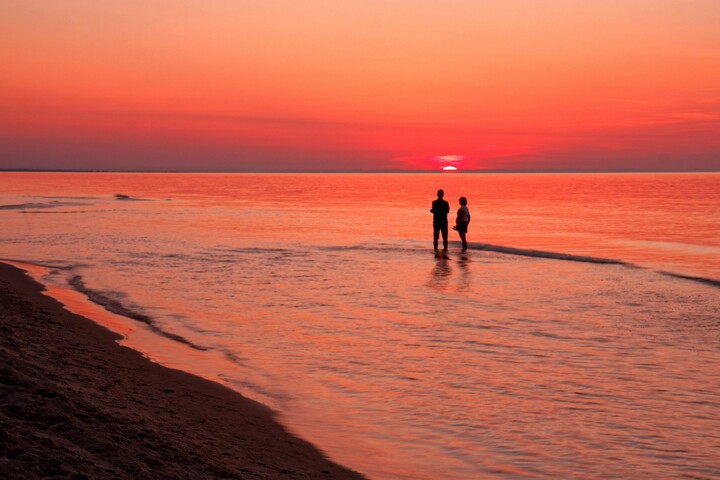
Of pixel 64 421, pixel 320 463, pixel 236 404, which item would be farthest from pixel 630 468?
pixel 64 421

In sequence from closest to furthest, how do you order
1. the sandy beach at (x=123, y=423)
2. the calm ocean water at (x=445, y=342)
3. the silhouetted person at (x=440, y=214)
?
the sandy beach at (x=123, y=423)
the calm ocean water at (x=445, y=342)
the silhouetted person at (x=440, y=214)

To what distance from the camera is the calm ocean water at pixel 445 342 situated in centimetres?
730

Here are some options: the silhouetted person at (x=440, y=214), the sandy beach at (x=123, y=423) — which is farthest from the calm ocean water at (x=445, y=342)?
the silhouetted person at (x=440, y=214)

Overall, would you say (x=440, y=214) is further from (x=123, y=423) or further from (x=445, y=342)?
(x=123, y=423)

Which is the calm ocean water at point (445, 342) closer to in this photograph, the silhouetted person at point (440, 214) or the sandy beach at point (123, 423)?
the sandy beach at point (123, 423)

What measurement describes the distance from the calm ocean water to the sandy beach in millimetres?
589

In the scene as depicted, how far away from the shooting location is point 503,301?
1606 centimetres

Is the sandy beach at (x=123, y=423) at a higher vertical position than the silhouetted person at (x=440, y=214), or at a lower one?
lower

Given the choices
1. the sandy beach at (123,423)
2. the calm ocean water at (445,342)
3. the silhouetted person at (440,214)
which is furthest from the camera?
the silhouetted person at (440,214)

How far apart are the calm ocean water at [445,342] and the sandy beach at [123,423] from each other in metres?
0.59

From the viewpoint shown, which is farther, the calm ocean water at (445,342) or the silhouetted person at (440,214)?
the silhouetted person at (440,214)

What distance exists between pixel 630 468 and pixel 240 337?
23.5 feet

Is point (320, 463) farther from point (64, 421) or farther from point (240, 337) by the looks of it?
point (240, 337)

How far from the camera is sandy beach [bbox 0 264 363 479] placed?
530 centimetres
